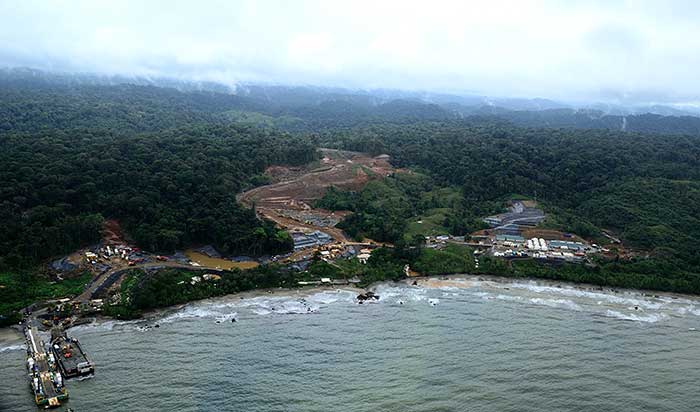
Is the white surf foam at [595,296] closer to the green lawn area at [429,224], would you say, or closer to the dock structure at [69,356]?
the green lawn area at [429,224]

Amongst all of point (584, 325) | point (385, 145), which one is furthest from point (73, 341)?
point (385, 145)

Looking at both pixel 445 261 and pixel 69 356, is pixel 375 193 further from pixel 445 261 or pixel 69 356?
pixel 69 356

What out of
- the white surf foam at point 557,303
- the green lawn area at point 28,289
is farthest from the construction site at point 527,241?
the green lawn area at point 28,289

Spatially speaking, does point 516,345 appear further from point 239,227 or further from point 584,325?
point 239,227

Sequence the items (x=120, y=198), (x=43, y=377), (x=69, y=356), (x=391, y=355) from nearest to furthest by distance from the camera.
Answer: (x=43, y=377) < (x=69, y=356) < (x=391, y=355) < (x=120, y=198)

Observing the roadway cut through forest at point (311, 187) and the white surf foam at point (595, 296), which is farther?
the roadway cut through forest at point (311, 187)

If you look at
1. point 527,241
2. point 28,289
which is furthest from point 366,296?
point 28,289
